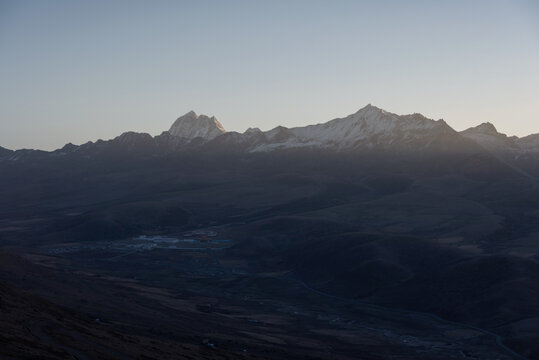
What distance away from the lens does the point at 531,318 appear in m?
103

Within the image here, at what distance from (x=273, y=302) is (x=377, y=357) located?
4340 cm

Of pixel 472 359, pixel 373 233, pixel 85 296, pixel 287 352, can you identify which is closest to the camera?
pixel 287 352

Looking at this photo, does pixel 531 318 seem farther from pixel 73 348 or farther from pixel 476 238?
pixel 476 238

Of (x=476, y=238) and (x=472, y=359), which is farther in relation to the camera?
(x=476, y=238)

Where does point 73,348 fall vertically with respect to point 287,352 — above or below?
above

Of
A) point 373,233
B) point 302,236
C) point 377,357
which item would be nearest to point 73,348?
point 377,357

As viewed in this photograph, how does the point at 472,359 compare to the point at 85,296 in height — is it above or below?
below

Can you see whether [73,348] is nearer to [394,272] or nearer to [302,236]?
[394,272]

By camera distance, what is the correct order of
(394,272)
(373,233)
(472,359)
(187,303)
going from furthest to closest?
(373,233)
(394,272)
(187,303)
(472,359)

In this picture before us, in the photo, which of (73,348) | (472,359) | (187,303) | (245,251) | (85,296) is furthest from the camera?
(245,251)

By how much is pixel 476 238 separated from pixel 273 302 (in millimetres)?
88368

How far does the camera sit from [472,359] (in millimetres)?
86375

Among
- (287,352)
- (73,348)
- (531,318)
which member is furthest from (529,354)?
(73,348)

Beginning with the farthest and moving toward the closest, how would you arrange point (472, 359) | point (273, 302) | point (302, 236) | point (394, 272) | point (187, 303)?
point (302, 236), point (394, 272), point (273, 302), point (187, 303), point (472, 359)
